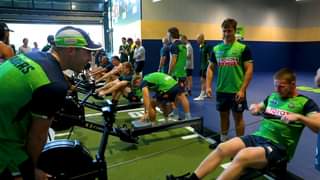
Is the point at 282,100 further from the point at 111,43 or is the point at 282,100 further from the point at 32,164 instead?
the point at 111,43

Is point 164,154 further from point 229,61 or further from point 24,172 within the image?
point 24,172

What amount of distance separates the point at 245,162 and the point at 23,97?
1.58 meters

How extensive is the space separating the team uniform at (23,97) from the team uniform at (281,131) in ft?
5.44

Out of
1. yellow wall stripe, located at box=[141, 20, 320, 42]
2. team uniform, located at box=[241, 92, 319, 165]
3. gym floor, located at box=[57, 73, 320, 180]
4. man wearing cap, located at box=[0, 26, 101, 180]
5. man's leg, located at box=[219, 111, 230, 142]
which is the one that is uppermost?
yellow wall stripe, located at box=[141, 20, 320, 42]

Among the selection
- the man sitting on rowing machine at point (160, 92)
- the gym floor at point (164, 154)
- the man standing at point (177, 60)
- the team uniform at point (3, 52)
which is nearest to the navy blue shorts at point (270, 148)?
the gym floor at point (164, 154)

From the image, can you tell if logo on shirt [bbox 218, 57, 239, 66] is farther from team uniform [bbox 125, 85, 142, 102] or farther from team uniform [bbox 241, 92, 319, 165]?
team uniform [bbox 125, 85, 142, 102]

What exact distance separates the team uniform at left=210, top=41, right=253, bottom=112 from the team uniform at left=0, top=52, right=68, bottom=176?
7.71 feet

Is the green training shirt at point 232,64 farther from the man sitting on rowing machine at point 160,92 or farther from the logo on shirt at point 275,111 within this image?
the man sitting on rowing machine at point 160,92

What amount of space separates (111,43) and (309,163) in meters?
12.3

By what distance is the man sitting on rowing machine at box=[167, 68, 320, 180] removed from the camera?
2.08 m

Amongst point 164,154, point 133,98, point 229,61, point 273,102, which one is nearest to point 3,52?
point 164,154

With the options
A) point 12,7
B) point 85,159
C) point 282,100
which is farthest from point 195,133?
point 12,7

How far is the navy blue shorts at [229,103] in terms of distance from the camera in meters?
3.18

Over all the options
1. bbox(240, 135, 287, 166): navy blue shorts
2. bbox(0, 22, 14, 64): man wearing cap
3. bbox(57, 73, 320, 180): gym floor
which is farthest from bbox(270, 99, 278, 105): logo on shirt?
bbox(0, 22, 14, 64): man wearing cap
